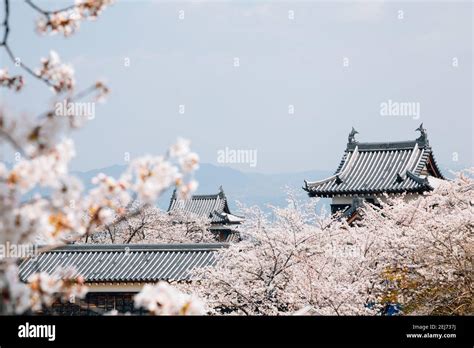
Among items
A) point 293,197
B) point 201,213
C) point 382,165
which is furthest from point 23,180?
point 201,213

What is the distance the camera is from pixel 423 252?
23.0ft

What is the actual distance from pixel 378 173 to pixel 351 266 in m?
8.11

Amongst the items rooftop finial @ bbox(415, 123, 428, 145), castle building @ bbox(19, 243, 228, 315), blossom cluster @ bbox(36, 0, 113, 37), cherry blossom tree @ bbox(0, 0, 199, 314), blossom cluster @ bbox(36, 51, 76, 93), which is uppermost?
rooftop finial @ bbox(415, 123, 428, 145)

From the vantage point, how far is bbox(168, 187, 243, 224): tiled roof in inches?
875

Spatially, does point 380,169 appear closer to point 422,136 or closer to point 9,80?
point 422,136

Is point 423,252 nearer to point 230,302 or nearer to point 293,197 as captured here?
point 230,302

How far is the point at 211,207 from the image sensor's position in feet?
78.8

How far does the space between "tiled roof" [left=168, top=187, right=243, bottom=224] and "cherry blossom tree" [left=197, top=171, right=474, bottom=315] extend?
12.5 m

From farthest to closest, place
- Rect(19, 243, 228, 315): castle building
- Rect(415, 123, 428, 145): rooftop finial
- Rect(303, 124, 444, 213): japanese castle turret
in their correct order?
1. Rect(415, 123, 428, 145): rooftop finial
2. Rect(303, 124, 444, 213): japanese castle turret
3. Rect(19, 243, 228, 315): castle building

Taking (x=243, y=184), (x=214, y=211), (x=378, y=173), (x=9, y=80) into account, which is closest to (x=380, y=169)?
(x=378, y=173)

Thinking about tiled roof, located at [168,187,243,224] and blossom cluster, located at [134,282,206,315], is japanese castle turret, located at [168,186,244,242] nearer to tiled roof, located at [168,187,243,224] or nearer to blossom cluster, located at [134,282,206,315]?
tiled roof, located at [168,187,243,224]

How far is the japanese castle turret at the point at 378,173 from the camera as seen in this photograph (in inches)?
590

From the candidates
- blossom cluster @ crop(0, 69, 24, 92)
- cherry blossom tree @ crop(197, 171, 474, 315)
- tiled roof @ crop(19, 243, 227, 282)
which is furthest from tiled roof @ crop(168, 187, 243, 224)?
blossom cluster @ crop(0, 69, 24, 92)
